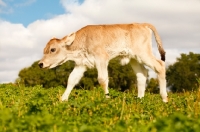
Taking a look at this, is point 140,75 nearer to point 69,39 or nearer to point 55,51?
point 69,39

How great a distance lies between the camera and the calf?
1391 cm

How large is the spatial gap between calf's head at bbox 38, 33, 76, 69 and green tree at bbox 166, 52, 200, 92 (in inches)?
2509

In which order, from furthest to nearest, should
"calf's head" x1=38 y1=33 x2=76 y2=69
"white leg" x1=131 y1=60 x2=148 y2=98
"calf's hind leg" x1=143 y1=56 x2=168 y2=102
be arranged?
"white leg" x1=131 y1=60 x2=148 y2=98
"calf's head" x1=38 y1=33 x2=76 y2=69
"calf's hind leg" x1=143 y1=56 x2=168 y2=102

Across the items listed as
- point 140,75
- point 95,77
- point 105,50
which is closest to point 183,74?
point 95,77

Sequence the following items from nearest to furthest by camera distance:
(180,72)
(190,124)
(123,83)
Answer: (190,124), (123,83), (180,72)

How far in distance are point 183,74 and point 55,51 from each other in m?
67.2

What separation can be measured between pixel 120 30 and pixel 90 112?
22.9 feet

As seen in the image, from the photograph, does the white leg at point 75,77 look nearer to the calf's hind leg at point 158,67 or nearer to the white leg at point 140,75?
the white leg at point 140,75

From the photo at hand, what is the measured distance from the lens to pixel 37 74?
71.5 m

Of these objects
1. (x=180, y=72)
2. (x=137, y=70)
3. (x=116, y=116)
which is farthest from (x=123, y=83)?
(x=116, y=116)

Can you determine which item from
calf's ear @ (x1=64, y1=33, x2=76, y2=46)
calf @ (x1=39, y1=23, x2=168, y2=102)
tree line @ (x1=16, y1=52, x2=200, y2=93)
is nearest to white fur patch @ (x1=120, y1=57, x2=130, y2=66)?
calf @ (x1=39, y1=23, x2=168, y2=102)

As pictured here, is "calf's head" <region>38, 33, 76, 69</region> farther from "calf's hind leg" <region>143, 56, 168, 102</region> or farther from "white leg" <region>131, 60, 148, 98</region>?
"calf's hind leg" <region>143, 56, 168, 102</region>

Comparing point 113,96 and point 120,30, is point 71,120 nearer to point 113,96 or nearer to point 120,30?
point 113,96

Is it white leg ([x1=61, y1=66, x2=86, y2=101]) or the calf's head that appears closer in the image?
white leg ([x1=61, y1=66, x2=86, y2=101])
